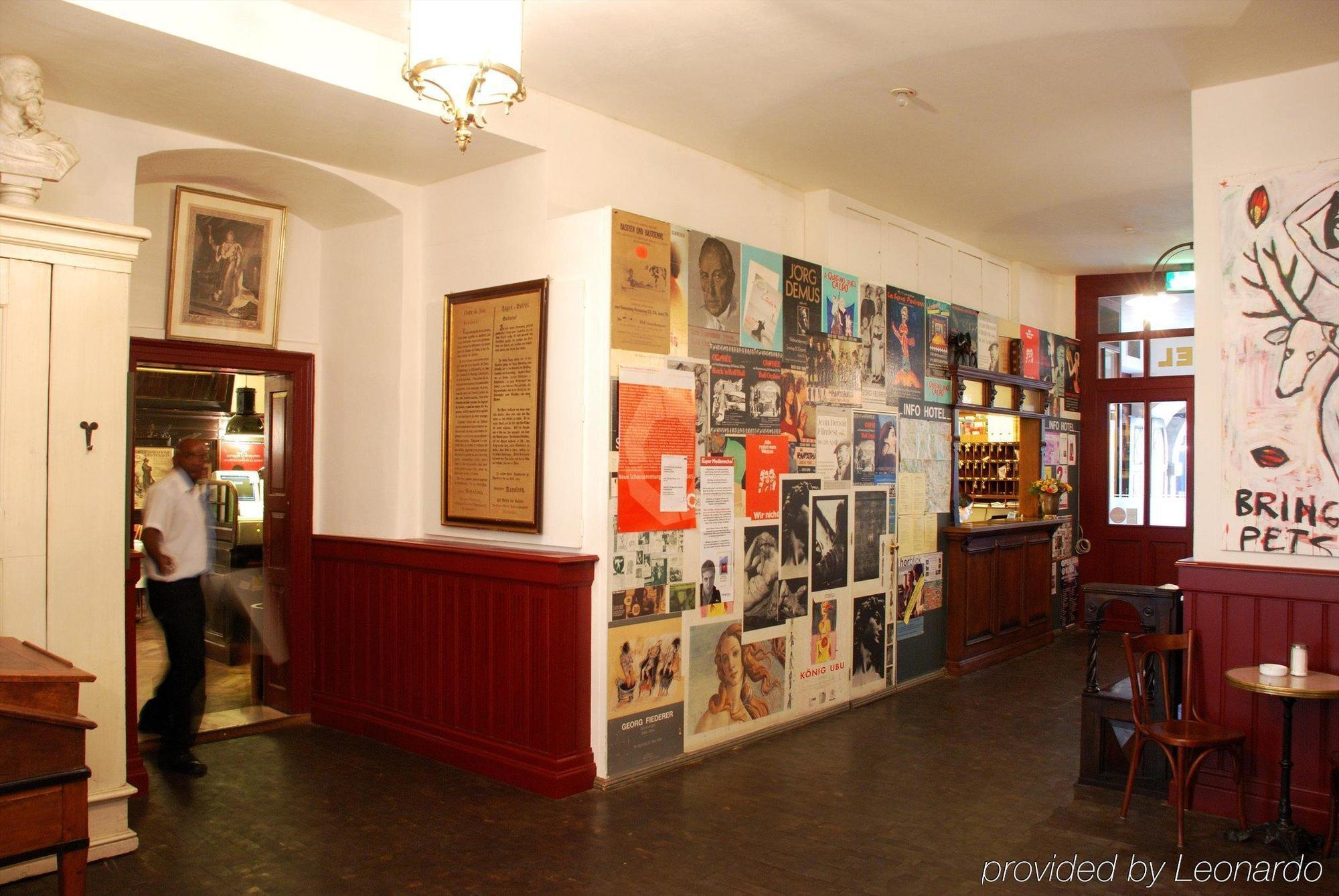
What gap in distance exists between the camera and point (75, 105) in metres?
4.62

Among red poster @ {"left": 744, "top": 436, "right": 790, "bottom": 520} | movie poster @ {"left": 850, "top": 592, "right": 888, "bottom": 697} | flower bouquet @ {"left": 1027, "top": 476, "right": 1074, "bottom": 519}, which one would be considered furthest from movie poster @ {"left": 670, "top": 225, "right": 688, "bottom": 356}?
flower bouquet @ {"left": 1027, "top": 476, "right": 1074, "bottom": 519}

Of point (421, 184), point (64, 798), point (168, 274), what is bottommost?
point (64, 798)

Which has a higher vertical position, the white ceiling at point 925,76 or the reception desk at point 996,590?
the white ceiling at point 925,76

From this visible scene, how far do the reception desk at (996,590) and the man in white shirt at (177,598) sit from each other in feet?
17.4

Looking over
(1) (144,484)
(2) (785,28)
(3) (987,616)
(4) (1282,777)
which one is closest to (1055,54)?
(2) (785,28)

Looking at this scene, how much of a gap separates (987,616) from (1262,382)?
3.71 m

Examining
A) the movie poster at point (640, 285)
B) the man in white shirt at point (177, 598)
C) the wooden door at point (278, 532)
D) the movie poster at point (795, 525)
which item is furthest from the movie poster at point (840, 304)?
the man in white shirt at point (177, 598)

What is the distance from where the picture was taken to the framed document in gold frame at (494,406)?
16.8ft

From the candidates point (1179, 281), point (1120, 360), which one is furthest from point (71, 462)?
point (1120, 360)

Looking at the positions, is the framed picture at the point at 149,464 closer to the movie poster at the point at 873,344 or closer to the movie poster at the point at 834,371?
the movie poster at the point at 834,371

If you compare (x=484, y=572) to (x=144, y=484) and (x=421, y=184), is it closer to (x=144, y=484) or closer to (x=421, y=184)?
(x=421, y=184)

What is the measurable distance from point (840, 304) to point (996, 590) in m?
3.10

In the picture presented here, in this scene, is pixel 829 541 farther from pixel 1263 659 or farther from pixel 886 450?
pixel 1263 659

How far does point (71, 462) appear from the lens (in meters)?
3.95
